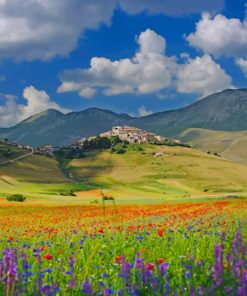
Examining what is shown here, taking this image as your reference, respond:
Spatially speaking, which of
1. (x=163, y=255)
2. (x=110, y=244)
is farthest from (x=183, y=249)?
(x=110, y=244)

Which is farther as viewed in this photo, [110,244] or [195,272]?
[110,244]

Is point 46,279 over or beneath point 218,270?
beneath

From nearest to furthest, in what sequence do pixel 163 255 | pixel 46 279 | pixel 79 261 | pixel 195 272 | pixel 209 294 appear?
1. pixel 209 294
2. pixel 195 272
3. pixel 46 279
4. pixel 79 261
5. pixel 163 255

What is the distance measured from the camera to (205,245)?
10289 millimetres

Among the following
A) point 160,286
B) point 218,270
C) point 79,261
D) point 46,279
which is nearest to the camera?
point 218,270

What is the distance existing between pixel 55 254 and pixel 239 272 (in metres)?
6.37

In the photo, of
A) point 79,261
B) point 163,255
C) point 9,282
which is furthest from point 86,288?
point 163,255

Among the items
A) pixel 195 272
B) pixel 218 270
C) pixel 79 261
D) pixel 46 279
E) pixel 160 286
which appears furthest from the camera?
pixel 79 261

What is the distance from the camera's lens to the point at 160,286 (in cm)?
481

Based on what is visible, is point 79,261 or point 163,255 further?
point 163,255

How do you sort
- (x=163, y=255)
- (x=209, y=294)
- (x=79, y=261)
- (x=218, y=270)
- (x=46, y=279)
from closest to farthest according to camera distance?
(x=209, y=294), (x=218, y=270), (x=46, y=279), (x=79, y=261), (x=163, y=255)

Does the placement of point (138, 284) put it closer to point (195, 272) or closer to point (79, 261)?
point (195, 272)

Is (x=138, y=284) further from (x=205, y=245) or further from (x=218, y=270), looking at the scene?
(x=205, y=245)

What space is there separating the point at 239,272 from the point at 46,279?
346 cm
